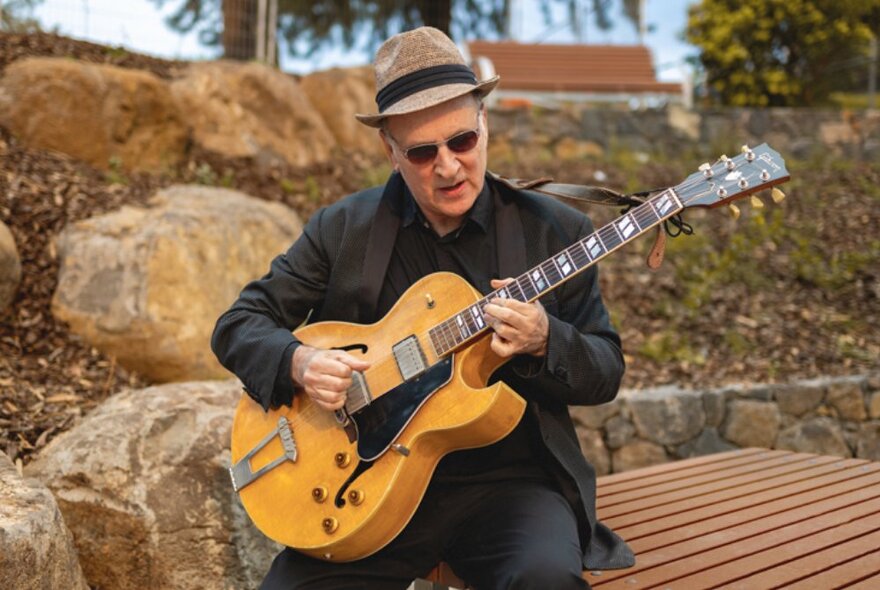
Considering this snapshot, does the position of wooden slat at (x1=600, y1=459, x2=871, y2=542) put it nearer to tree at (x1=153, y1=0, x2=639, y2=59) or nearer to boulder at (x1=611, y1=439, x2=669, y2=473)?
boulder at (x1=611, y1=439, x2=669, y2=473)

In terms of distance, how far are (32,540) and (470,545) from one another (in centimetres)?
124

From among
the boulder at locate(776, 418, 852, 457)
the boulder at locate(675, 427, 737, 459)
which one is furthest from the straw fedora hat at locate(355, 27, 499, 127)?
the boulder at locate(776, 418, 852, 457)

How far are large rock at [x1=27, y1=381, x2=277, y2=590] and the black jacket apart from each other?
77 cm

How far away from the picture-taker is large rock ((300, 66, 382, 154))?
8.02m

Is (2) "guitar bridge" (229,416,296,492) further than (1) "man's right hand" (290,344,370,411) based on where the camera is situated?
Yes

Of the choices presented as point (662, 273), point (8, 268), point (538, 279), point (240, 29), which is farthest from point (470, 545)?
point (240, 29)

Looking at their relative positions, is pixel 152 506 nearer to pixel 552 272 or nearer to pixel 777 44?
pixel 552 272

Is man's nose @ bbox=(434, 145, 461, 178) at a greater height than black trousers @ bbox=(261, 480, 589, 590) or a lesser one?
greater

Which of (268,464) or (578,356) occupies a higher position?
(578,356)

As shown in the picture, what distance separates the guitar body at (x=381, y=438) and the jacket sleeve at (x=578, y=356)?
0.13m

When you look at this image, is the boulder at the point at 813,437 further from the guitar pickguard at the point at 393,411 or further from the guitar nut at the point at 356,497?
the guitar nut at the point at 356,497

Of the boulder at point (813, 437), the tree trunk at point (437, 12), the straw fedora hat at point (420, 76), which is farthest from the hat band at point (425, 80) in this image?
the tree trunk at point (437, 12)

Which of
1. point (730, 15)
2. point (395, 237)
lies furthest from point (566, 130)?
point (395, 237)

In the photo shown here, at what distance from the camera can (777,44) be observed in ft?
34.0
